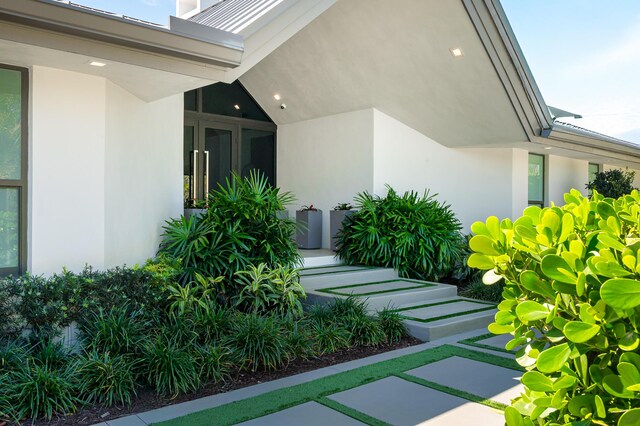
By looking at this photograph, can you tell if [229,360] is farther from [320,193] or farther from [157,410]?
[320,193]

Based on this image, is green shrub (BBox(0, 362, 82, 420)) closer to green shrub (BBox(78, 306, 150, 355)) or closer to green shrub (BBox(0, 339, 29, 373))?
green shrub (BBox(0, 339, 29, 373))

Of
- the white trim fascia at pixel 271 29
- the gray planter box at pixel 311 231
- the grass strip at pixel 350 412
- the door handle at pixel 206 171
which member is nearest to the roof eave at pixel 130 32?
the white trim fascia at pixel 271 29

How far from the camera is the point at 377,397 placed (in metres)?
4.15

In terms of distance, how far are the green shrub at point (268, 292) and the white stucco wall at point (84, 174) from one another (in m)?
1.49

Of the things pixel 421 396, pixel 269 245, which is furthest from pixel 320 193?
pixel 421 396

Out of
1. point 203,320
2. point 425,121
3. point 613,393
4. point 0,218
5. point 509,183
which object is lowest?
point 203,320

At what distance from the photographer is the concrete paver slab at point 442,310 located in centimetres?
663

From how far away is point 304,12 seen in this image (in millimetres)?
6297

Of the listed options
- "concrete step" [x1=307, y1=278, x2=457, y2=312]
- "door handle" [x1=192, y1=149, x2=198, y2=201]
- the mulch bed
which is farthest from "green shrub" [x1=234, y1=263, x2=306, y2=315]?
"door handle" [x1=192, y1=149, x2=198, y2=201]

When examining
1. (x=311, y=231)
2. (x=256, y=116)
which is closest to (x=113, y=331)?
(x=311, y=231)

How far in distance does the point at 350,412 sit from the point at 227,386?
121 cm

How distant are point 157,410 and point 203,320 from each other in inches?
51.1

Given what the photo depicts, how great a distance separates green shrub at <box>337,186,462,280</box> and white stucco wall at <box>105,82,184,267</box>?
3406 mm

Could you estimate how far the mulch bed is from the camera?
3715 millimetres
